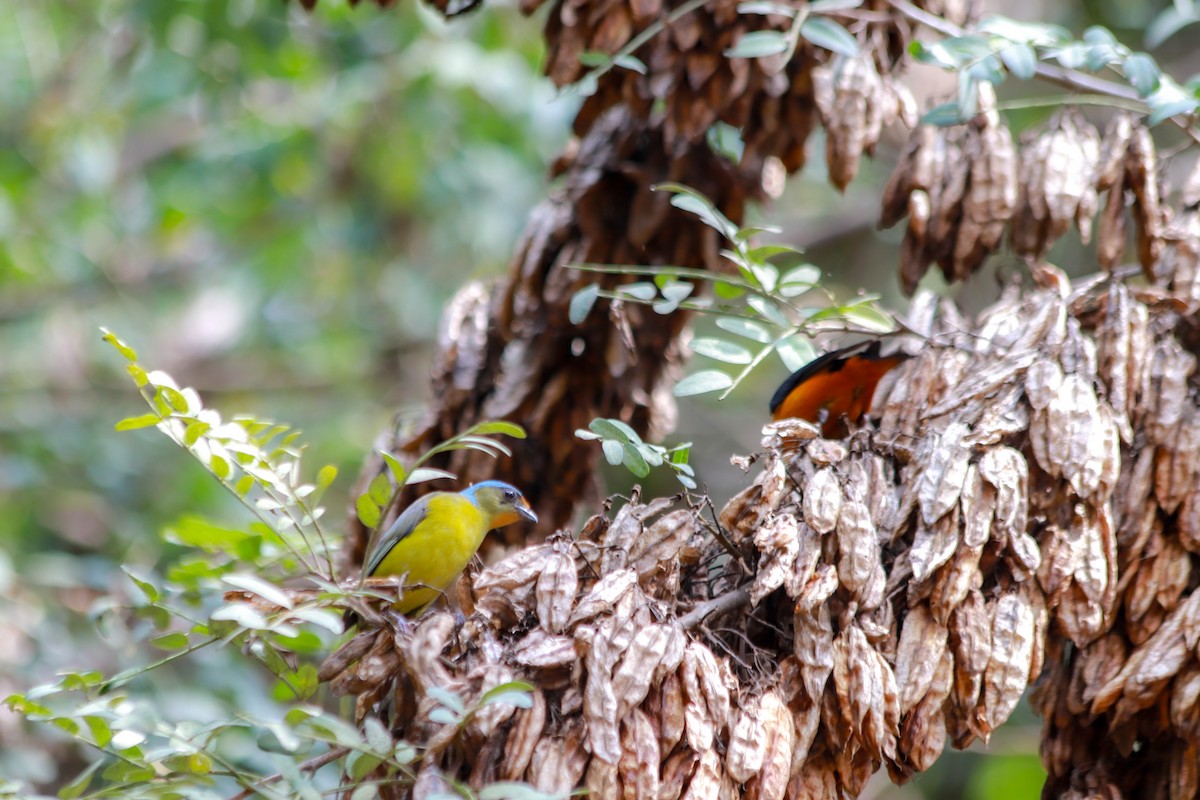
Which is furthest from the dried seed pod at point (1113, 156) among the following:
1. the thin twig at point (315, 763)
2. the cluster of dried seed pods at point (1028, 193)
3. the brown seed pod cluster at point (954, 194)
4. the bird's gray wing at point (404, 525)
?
the thin twig at point (315, 763)

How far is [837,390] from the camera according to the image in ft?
13.6

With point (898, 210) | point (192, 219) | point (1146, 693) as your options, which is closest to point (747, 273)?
point (898, 210)

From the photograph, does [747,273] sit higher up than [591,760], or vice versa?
[747,273]

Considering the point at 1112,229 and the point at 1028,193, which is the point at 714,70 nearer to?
the point at 1028,193

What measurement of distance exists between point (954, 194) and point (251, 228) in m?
7.01

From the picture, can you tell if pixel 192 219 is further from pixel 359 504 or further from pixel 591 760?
pixel 591 760

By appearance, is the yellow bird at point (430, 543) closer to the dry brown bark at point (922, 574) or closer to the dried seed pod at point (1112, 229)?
the dry brown bark at point (922, 574)

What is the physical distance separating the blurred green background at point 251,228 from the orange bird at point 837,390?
8.14 feet

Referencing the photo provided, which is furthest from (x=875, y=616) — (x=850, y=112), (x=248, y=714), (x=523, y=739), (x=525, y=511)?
(x=525, y=511)

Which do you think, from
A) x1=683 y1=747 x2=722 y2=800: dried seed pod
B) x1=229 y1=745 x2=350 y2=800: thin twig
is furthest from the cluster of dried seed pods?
x1=229 y1=745 x2=350 y2=800: thin twig

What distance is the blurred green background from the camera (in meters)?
6.94

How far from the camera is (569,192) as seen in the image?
3.46 metres

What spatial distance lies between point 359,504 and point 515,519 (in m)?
1.40

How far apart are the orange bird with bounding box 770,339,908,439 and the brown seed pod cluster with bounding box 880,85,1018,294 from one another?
84 cm
